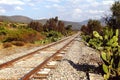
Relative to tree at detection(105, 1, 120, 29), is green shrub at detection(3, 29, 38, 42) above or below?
below

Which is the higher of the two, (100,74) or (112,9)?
(112,9)

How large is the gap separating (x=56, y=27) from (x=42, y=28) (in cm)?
529

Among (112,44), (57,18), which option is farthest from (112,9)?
(57,18)

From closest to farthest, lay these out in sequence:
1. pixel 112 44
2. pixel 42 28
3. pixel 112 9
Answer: pixel 112 44 → pixel 112 9 → pixel 42 28

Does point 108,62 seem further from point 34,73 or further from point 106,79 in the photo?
point 34,73

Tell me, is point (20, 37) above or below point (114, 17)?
below

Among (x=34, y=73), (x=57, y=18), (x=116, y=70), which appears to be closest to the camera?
(x=116, y=70)

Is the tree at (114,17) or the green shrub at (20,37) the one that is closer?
the tree at (114,17)

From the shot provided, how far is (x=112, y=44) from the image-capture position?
564 inches

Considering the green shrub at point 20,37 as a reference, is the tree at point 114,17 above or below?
above

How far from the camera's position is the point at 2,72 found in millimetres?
11695

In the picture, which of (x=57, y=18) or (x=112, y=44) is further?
(x=57, y=18)

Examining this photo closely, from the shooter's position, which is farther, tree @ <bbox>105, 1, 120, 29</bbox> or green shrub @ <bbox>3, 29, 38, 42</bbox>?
green shrub @ <bbox>3, 29, 38, 42</bbox>

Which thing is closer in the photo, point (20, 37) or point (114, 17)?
point (114, 17)
